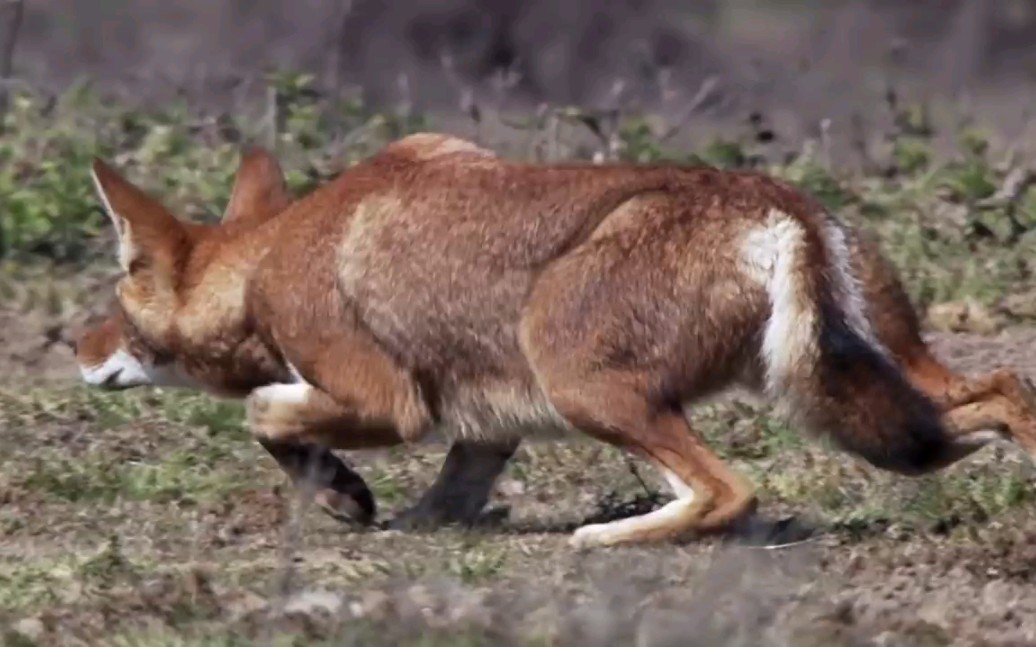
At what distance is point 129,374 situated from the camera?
8.48 metres

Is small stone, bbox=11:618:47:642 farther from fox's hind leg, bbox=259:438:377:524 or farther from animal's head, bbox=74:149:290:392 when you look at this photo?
animal's head, bbox=74:149:290:392

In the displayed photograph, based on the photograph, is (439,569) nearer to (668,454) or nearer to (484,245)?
(668,454)

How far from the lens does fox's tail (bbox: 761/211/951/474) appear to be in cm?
741

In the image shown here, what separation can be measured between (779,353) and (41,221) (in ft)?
17.1

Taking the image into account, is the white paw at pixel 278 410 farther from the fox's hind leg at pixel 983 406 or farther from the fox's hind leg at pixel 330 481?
the fox's hind leg at pixel 983 406

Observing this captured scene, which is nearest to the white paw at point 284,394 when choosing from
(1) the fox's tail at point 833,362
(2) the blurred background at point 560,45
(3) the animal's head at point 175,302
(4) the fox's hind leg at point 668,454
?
(3) the animal's head at point 175,302

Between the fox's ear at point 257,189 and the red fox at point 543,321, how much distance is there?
0.23 m

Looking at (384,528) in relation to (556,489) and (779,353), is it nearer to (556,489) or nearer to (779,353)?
(556,489)

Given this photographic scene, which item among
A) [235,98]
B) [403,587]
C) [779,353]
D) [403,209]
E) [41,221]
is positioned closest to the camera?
[403,587]

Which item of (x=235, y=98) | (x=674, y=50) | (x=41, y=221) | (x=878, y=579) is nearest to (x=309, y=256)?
(x=878, y=579)

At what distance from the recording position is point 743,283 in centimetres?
744

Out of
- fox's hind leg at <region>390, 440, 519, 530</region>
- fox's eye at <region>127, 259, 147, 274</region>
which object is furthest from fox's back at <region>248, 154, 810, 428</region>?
fox's eye at <region>127, 259, 147, 274</region>

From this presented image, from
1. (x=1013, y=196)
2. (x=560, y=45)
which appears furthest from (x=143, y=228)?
(x=560, y=45)

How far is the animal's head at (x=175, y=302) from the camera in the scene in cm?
814
